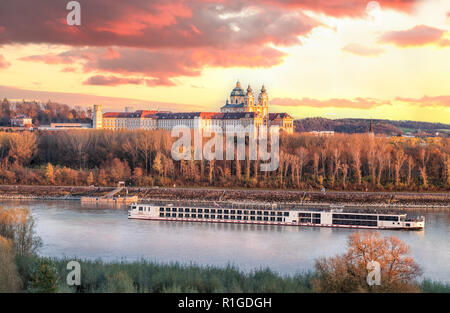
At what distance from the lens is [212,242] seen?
565 inches

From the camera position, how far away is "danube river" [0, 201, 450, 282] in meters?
12.1

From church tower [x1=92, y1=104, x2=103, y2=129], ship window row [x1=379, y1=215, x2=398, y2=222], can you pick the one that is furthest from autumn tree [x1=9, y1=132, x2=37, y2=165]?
church tower [x1=92, y1=104, x2=103, y2=129]

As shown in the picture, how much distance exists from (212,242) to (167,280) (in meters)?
5.65

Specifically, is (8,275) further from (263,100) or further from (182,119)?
(263,100)

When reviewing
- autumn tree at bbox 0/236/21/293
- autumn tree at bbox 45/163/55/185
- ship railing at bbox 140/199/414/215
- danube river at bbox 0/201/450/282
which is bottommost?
danube river at bbox 0/201/450/282

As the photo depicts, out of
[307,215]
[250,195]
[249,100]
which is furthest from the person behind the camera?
[249,100]

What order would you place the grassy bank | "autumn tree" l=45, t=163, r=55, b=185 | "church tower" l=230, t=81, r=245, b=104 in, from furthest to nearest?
"church tower" l=230, t=81, r=245, b=104, "autumn tree" l=45, t=163, r=55, b=185, the grassy bank

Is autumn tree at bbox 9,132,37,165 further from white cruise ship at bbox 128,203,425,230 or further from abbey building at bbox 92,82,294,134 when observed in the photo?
abbey building at bbox 92,82,294,134

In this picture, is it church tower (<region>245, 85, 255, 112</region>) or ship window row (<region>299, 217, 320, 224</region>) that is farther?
church tower (<region>245, 85, 255, 112</region>)

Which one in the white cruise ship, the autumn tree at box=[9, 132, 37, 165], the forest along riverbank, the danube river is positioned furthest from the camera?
the autumn tree at box=[9, 132, 37, 165]

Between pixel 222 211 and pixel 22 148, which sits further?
pixel 22 148

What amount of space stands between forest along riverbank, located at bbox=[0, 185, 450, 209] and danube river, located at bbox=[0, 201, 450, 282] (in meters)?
3.00

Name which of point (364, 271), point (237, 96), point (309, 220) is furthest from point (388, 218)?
point (237, 96)
